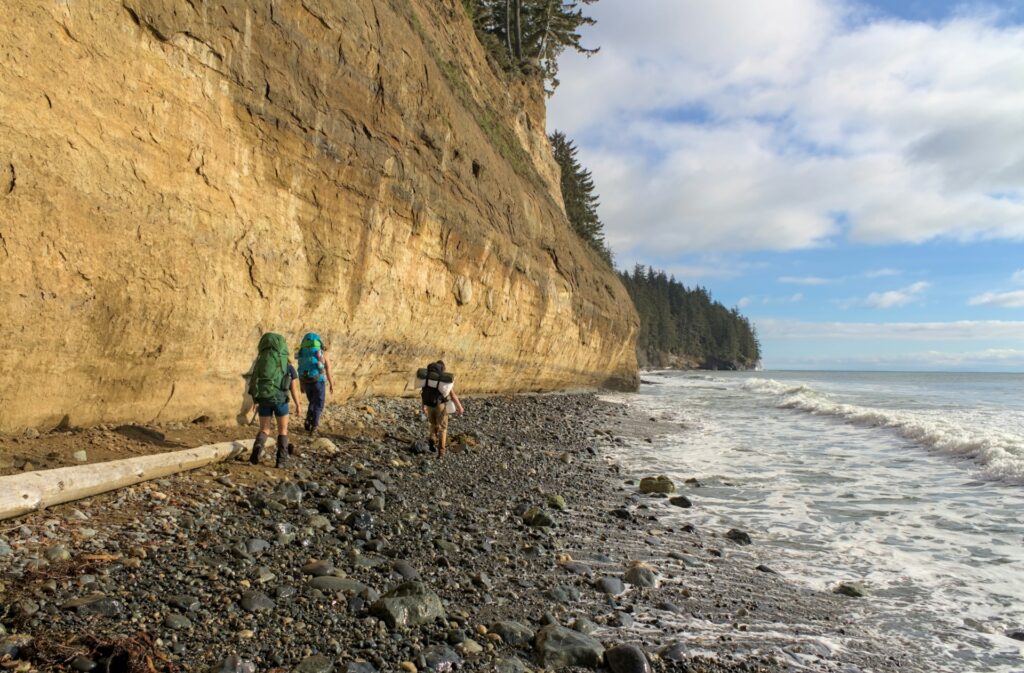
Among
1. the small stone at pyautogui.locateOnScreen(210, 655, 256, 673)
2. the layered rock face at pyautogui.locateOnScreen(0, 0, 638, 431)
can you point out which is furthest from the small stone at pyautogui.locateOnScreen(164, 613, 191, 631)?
the layered rock face at pyautogui.locateOnScreen(0, 0, 638, 431)

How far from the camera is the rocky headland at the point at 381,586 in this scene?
10.4ft

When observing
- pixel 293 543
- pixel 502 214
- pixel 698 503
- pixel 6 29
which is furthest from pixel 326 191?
pixel 502 214

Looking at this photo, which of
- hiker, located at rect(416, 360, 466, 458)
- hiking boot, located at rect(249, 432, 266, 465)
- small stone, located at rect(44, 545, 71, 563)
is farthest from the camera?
hiker, located at rect(416, 360, 466, 458)

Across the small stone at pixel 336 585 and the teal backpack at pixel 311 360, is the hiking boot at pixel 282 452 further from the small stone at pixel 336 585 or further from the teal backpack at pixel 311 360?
the small stone at pixel 336 585

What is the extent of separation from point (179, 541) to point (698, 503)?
21.0 feet

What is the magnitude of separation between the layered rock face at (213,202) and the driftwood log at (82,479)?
1.39 meters

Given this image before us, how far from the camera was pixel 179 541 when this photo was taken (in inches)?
169

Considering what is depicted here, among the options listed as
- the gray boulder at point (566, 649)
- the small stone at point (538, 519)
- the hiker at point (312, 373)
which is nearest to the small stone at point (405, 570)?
the gray boulder at point (566, 649)

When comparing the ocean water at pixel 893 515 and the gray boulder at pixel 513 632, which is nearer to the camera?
the gray boulder at pixel 513 632

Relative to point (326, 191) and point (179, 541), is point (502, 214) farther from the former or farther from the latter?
point (179, 541)

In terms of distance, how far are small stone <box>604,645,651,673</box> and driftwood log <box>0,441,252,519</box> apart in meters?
4.15

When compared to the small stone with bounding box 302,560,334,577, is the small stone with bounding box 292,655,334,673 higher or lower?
lower

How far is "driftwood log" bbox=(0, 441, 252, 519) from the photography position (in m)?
4.04

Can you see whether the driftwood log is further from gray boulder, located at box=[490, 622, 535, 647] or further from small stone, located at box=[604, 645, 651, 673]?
small stone, located at box=[604, 645, 651, 673]
